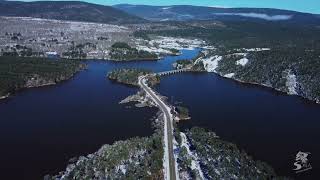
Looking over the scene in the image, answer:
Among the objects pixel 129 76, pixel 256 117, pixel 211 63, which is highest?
pixel 211 63

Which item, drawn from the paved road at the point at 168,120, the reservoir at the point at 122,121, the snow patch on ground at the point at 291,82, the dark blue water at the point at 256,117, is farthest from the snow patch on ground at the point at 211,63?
the paved road at the point at 168,120

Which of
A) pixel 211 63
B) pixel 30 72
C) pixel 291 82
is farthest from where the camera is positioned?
pixel 211 63

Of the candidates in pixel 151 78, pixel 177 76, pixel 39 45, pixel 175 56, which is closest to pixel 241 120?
pixel 151 78

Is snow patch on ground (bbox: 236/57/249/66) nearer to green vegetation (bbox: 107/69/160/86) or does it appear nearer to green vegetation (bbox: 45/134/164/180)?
green vegetation (bbox: 107/69/160/86)

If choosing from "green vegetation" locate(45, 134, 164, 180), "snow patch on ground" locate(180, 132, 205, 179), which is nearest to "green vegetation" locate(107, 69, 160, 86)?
"snow patch on ground" locate(180, 132, 205, 179)

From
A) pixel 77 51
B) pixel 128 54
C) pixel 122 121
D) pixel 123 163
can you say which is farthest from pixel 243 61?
pixel 123 163

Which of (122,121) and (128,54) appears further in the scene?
(128,54)

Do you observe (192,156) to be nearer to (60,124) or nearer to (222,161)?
(222,161)

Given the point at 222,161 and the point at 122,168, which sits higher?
the point at 222,161
